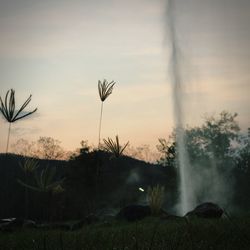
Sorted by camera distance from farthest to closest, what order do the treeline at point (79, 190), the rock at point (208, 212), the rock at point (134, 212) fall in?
→ 1. the treeline at point (79, 190)
2. the rock at point (134, 212)
3. the rock at point (208, 212)

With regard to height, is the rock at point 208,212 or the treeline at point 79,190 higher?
the treeline at point 79,190

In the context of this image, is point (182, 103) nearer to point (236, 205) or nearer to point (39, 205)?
point (236, 205)

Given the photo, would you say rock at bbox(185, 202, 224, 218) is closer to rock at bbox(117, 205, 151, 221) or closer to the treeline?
rock at bbox(117, 205, 151, 221)

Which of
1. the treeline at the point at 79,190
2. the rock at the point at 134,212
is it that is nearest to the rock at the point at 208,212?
the rock at the point at 134,212

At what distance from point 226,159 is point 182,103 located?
1362 centimetres

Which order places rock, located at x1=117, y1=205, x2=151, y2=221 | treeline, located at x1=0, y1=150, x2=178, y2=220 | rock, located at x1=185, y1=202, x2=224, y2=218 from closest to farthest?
rock, located at x1=185, y1=202, x2=224, y2=218, rock, located at x1=117, y1=205, x2=151, y2=221, treeline, located at x1=0, y1=150, x2=178, y2=220

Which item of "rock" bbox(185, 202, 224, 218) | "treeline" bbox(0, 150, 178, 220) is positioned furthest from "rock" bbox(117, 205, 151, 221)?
"treeline" bbox(0, 150, 178, 220)

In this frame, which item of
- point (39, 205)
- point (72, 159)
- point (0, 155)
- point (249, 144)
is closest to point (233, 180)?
point (249, 144)

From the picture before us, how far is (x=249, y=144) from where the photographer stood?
136 ft

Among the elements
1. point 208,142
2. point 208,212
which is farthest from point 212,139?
point 208,212

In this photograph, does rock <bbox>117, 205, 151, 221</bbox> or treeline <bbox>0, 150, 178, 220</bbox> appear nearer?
rock <bbox>117, 205, 151, 221</bbox>

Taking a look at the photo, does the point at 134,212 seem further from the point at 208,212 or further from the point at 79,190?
the point at 79,190

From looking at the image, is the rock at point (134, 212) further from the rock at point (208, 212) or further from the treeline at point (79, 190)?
the treeline at point (79, 190)

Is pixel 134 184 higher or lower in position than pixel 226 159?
lower
